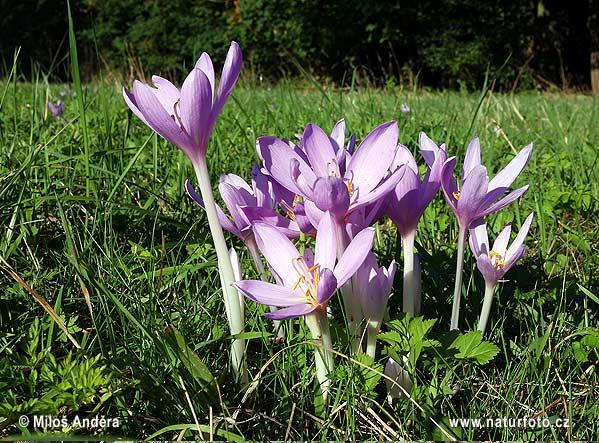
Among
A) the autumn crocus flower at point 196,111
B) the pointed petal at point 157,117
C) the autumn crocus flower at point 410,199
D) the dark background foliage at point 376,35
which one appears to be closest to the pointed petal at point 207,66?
the autumn crocus flower at point 196,111

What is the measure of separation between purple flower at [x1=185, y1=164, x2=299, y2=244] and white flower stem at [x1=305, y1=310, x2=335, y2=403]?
0.57 ft

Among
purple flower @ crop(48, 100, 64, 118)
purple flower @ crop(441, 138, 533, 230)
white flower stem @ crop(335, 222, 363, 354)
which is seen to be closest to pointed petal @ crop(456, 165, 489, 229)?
purple flower @ crop(441, 138, 533, 230)

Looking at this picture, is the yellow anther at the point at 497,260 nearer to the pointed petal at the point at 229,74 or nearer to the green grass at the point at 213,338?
the green grass at the point at 213,338

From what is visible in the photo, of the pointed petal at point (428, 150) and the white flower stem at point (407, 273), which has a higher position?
the pointed petal at point (428, 150)

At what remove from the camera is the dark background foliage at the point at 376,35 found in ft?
49.4

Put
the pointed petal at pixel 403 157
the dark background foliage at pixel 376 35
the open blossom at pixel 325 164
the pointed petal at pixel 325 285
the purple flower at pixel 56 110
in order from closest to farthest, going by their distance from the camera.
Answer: the pointed petal at pixel 325 285 → the open blossom at pixel 325 164 → the pointed petal at pixel 403 157 → the purple flower at pixel 56 110 → the dark background foliage at pixel 376 35

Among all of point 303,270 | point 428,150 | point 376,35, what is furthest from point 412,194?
point 376,35

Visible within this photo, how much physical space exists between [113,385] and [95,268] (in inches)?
18.1

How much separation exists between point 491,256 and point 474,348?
0.71 ft

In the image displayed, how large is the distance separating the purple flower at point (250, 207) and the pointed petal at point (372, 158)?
0.15 metres

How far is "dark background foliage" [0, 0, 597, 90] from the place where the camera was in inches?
593

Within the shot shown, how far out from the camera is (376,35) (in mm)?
15500

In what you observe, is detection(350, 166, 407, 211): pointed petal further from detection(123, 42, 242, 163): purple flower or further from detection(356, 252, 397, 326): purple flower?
detection(123, 42, 242, 163): purple flower

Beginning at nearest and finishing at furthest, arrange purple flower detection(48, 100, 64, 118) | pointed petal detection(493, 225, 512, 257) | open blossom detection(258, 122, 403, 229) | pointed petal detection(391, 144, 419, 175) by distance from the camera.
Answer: open blossom detection(258, 122, 403, 229), pointed petal detection(391, 144, 419, 175), pointed petal detection(493, 225, 512, 257), purple flower detection(48, 100, 64, 118)
